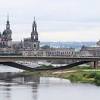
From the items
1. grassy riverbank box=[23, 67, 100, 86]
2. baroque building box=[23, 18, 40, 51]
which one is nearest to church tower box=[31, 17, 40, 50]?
baroque building box=[23, 18, 40, 51]

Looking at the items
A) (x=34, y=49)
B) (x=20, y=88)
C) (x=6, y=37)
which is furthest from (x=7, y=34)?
(x=20, y=88)

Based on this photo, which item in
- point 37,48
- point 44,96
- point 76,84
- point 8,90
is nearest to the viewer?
point 44,96

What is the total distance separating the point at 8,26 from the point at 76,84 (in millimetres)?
112715

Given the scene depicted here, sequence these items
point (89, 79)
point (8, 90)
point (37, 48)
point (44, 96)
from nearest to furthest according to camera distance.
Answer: point (44, 96), point (8, 90), point (89, 79), point (37, 48)

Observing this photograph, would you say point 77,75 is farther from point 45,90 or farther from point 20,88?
point 45,90

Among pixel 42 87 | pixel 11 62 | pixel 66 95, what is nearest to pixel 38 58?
pixel 11 62

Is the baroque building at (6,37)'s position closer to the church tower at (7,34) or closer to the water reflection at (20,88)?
the church tower at (7,34)

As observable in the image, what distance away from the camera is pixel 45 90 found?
2864 inches

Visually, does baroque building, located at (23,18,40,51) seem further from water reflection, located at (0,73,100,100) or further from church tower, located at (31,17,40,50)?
water reflection, located at (0,73,100,100)

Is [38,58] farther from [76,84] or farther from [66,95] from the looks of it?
[66,95]

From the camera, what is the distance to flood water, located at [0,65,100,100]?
65.5 meters

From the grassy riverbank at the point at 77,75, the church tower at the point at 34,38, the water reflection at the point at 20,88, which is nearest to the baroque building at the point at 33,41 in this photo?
the church tower at the point at 34,38

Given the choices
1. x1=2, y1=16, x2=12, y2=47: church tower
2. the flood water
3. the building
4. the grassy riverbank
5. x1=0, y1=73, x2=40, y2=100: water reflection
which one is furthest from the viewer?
x1=2, y1=16, x2=12, y2=47: church tower

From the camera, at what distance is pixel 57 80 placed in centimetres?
8731
